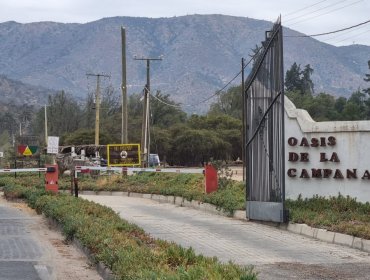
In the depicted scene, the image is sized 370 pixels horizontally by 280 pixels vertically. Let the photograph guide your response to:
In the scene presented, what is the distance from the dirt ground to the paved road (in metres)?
1.95

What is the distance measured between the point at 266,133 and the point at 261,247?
13.4 ft

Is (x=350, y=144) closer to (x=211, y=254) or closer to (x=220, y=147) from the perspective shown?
(x=211, y=254)

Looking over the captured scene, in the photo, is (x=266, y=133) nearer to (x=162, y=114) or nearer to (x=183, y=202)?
(x=183, y=202)

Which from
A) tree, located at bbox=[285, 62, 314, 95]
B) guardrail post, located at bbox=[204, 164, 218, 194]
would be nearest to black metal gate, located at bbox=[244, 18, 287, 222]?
guardrail post, located at bbox=[204, 164, 218, 194]

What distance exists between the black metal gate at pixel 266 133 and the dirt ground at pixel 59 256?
460 cm

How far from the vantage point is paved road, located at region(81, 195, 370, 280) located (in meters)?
9.99

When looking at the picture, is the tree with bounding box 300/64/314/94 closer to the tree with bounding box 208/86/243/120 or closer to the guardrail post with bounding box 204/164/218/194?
the tree with bounding box 208/86/243/120

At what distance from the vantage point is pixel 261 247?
1260 cm

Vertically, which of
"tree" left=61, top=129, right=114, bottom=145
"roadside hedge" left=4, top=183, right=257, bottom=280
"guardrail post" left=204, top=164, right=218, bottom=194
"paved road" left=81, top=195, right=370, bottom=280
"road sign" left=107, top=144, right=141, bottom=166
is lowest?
"paved road" left=81, top=195, right=370, bottom=280

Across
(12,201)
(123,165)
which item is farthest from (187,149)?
(12,201)

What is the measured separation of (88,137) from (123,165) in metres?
43.0

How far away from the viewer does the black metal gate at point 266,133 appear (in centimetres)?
1538

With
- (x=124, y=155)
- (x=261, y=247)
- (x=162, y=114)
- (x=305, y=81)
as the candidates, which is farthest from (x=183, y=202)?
(x=305, y=81)

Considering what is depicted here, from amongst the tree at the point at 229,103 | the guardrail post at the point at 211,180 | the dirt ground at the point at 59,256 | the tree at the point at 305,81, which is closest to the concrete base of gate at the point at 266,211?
the dirt ground at the point at 59,256
